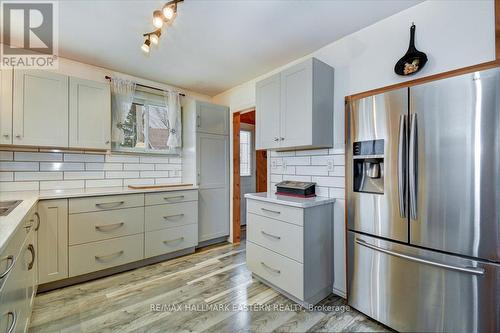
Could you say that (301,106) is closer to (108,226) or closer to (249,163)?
(108,226)

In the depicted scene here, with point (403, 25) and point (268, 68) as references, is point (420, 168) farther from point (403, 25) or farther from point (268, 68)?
point (268, 68)

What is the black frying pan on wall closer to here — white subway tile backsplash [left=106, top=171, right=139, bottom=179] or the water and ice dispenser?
the water and ice dispenser

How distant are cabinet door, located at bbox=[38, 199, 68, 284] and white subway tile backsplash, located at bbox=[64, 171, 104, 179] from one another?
554mm

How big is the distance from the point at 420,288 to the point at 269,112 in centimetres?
183

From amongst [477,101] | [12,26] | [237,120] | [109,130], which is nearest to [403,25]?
[477,101]

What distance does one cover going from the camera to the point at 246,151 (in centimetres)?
457

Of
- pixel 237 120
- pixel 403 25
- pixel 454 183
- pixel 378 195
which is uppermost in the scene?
pixel 403 25

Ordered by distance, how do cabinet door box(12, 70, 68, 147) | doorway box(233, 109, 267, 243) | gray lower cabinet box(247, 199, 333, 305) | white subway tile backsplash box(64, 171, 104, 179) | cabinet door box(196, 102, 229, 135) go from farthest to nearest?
doorway box(233, 109, 267, 243), cabinet door box(196, 102, 229, 135), white subway tile backsplash box(64, 171, 104, 179), cabinet door box(12, 70, 68, 147), gray lower cabinet box(247, 199, 333, 305)

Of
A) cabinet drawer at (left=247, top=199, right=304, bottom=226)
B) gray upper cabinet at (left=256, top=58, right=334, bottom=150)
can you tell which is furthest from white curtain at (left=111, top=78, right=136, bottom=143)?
cabinet drawer at (left=247, top=199, right=304, bottom=226)

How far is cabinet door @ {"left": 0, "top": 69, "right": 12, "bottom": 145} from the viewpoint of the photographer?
1.95 m

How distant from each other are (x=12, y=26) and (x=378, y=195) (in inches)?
130

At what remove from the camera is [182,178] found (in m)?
3.34

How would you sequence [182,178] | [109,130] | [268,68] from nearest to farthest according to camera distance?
[109,130]
[268,68]
[182,178]

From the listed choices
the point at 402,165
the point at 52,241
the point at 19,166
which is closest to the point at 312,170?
the point at 402,165
